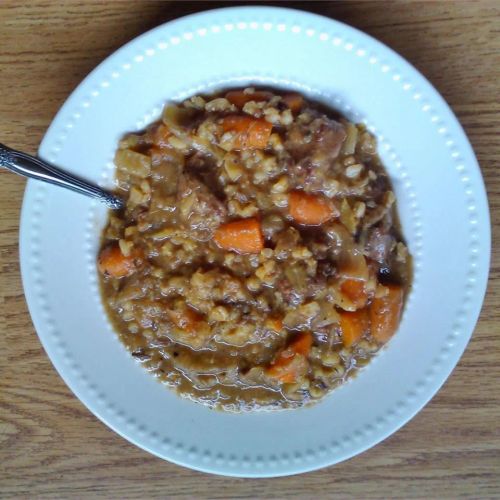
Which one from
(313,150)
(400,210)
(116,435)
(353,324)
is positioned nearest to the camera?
(313,150)

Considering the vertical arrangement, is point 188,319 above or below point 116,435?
above

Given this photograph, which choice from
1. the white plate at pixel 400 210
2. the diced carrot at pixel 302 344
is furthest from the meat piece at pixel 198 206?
A: the diced carrot at pixel 302 344

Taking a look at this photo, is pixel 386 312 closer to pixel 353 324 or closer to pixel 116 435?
pixel 353 324

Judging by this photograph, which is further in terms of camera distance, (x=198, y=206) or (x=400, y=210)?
(x=400, y=210)

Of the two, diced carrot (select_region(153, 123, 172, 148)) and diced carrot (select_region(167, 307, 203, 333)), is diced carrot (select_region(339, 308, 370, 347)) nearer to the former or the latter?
diced carrot (select_region(167, 307, 203, 333))

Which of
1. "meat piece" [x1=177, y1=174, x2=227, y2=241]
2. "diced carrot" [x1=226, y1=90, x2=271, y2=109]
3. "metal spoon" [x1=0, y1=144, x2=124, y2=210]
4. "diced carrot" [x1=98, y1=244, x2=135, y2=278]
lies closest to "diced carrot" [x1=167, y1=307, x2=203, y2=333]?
"diced carrot" [x1=98, y1=244, x2=135, y2=278]

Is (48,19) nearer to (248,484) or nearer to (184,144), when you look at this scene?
(184,144)

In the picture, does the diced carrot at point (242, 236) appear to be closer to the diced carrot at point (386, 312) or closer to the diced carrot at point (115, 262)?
the diced carrot at point (115, 262)

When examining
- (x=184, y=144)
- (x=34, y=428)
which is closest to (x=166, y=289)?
(x=184, y=144)

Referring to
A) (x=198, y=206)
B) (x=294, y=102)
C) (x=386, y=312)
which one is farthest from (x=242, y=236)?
(x=386, y=312)
